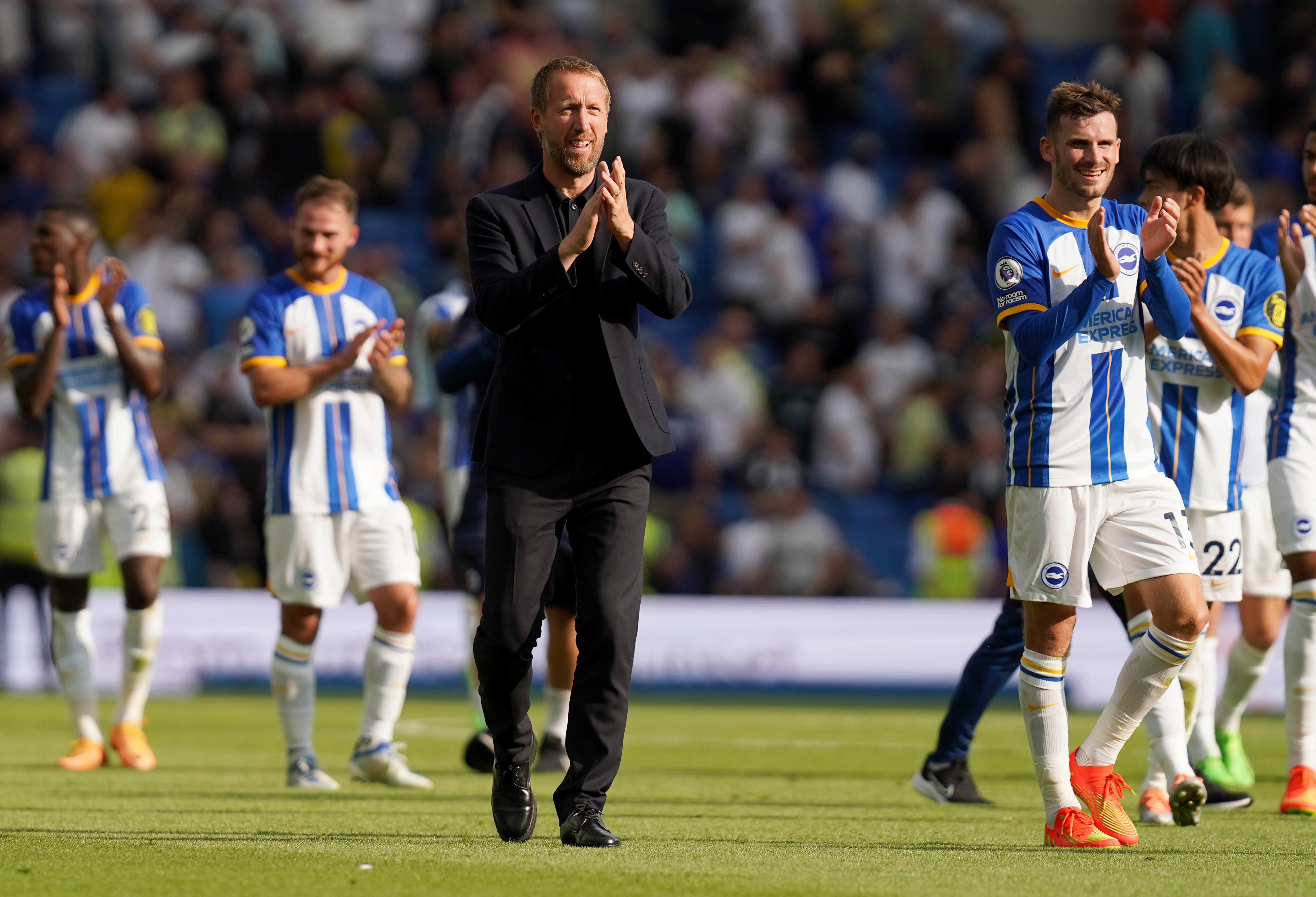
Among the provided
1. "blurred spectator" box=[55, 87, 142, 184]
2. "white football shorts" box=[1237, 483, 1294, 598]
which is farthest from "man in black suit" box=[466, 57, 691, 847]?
"blurred spectator" box=[55, 87, 142, 184]

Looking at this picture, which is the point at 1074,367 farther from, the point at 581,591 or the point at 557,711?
the point at 557,711

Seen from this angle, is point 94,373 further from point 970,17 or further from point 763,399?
point 970,17

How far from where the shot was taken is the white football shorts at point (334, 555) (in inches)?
309

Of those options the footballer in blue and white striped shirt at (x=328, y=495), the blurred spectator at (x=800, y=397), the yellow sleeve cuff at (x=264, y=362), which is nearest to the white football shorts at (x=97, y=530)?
the footballer in blue and white striped shirt at (x=328, y=495)

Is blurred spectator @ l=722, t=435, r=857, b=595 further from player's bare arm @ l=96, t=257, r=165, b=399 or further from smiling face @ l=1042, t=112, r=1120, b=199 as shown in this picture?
smiling face @ l=1042, t=112, r=1120, b=199

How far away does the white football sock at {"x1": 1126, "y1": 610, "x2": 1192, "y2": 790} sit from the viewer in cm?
656

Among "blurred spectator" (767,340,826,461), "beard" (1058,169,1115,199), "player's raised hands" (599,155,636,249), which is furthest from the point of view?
"blurred spectator" (767,340,826,461)

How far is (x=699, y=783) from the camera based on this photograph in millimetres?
8156

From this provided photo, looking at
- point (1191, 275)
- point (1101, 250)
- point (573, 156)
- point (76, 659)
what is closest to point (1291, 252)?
point (1191, 275)

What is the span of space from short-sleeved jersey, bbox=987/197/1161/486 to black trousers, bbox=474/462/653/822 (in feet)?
4.16

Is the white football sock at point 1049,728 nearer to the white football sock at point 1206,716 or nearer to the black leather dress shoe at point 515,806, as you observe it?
the black leather dress shoe at point 515,806

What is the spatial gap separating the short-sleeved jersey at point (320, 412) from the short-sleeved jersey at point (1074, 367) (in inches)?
130

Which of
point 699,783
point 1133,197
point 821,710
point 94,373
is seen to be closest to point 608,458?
point 699,783

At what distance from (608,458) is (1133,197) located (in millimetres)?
15474
